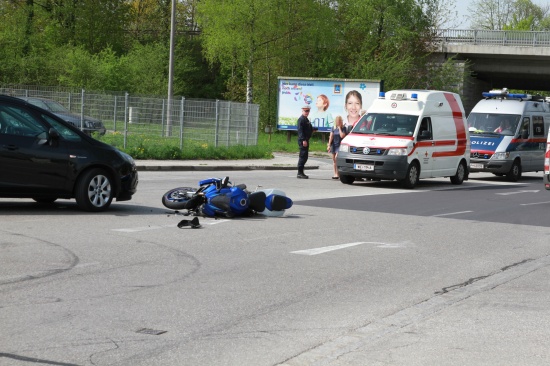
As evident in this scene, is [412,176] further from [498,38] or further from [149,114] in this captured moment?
[498,38]

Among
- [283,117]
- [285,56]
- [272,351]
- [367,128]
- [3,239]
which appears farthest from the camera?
[285,56]

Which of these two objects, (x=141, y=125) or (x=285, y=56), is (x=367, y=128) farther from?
(x=285, y=56)

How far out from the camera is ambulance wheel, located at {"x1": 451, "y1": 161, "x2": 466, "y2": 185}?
26.6m

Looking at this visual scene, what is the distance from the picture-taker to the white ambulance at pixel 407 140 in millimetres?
23297

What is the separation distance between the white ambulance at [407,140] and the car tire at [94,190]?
1033 cm

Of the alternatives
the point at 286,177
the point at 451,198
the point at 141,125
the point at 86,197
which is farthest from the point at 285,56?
the point at 86,197

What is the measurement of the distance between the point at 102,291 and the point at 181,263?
1766mm

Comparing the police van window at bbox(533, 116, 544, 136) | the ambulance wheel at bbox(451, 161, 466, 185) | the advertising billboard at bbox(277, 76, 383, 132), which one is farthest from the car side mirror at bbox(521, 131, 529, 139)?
the advertising billboard at bbox(277, 76, 383, 132)

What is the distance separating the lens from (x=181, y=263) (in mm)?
9805

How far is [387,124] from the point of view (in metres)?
24.3

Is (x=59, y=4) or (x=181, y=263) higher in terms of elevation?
(x=59, y=4)

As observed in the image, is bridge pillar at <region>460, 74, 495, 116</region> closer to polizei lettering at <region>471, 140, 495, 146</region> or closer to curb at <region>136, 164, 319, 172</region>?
polizei lettering at <region>471, 140, 495, 146</region>

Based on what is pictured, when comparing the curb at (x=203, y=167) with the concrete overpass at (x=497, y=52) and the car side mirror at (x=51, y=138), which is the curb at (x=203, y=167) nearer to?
the car side mirror at (x=51, y=138)

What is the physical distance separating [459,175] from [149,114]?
10.0 m
